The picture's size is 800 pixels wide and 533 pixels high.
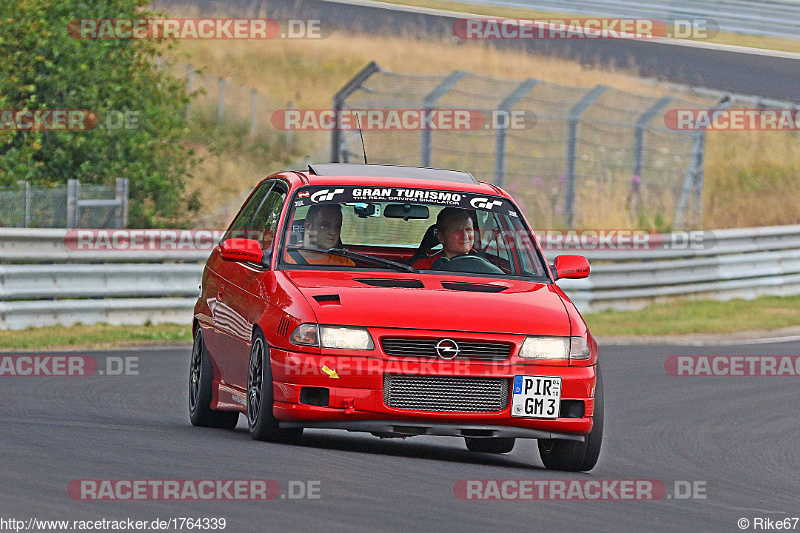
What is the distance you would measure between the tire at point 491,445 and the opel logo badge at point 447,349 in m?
1.60

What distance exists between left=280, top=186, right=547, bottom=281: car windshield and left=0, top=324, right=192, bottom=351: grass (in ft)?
20.3

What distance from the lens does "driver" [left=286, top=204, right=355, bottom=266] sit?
9219 millimetres

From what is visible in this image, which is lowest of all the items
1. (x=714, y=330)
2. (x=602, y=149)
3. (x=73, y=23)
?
(x=714, y=330)

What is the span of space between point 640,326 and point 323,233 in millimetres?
11053

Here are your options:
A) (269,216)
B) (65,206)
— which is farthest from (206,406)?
(65,206)

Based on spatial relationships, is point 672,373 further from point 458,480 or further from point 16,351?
point 458,480

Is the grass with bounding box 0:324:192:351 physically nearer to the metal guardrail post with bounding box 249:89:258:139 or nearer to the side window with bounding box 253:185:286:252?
the side window with bounding box 253:185:286:252

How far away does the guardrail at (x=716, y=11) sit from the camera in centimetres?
3491

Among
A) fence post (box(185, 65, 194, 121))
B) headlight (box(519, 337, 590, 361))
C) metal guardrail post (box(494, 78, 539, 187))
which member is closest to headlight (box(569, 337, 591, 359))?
headlight (box(519, 337, 590, 361))

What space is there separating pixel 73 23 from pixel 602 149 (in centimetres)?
892

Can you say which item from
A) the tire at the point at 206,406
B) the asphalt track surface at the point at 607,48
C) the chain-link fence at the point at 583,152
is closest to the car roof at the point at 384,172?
the tire at the point at 206,406

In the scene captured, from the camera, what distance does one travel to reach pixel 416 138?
3212 cm

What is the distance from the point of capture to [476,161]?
28422mm

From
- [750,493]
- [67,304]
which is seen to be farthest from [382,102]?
[750,493]
